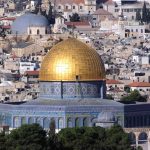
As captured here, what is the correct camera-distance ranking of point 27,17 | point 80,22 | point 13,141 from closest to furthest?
point 13,141, point 27,17, point 80,22

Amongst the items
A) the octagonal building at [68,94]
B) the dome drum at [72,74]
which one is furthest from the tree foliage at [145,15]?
the dome drum at [72,74]

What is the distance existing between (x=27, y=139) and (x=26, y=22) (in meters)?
79.3

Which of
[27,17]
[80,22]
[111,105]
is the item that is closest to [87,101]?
[111,105]

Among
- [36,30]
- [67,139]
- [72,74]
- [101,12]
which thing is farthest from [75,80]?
[101,12]

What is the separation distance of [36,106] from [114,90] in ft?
73.8

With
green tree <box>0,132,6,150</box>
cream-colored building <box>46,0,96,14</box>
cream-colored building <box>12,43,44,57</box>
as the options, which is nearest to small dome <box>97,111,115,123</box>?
green tree <box>0,132,6,150</box>

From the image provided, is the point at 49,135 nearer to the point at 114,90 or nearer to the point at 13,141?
the point at 13,141

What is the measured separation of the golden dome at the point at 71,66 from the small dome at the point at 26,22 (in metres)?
64.5

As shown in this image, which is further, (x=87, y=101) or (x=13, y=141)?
(x=87, y=101)

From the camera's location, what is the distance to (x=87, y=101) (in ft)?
261

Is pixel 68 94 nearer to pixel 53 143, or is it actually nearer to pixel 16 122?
pixel 16 122

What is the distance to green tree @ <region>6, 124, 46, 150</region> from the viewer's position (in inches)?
2560

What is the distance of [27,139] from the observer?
6619 centimetres

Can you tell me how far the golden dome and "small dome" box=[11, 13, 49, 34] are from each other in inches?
2539
